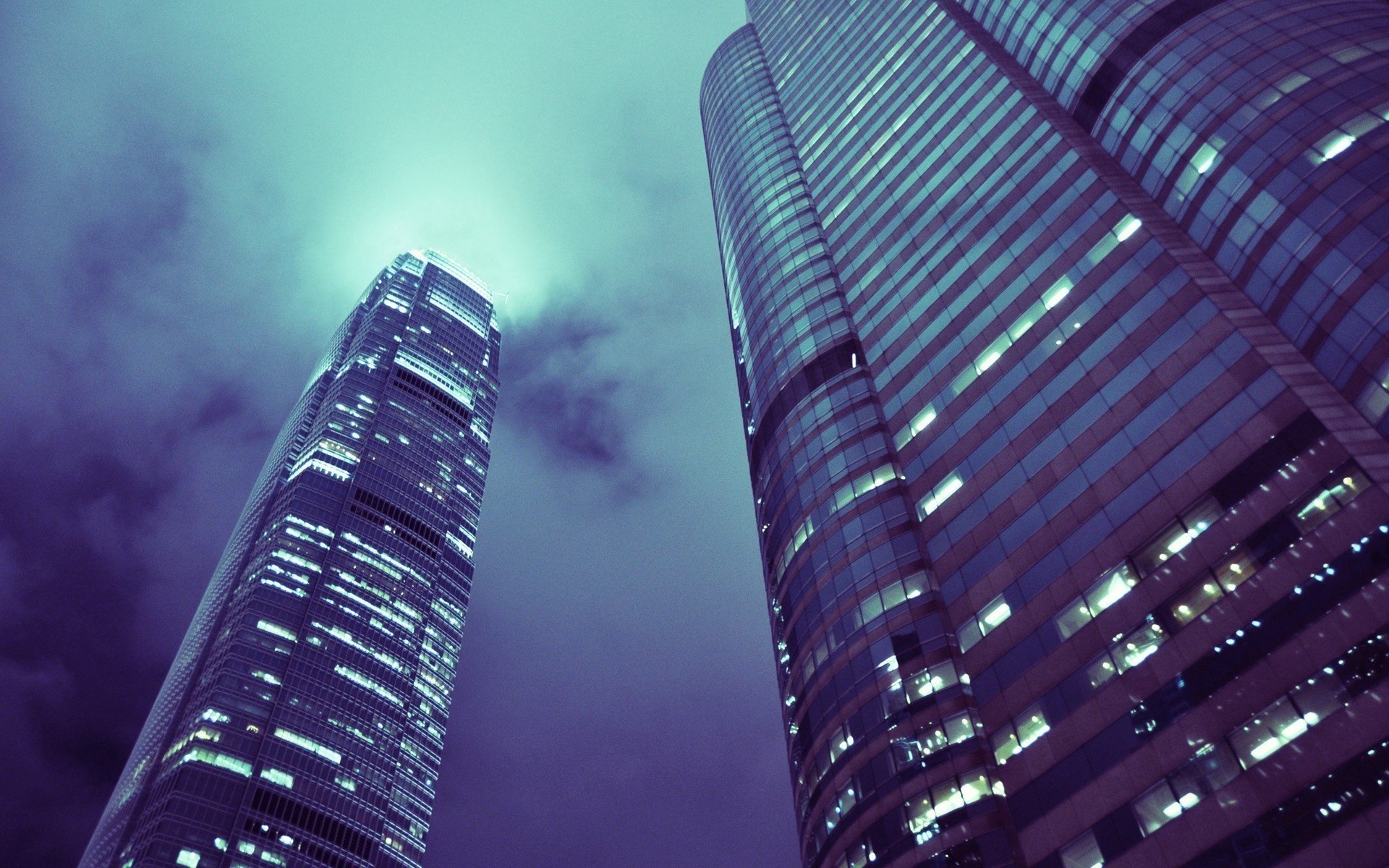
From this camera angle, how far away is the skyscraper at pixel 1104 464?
39562 millimetres

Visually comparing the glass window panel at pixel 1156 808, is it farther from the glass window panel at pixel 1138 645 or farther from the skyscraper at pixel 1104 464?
the glass window panel at pixel 1138 645

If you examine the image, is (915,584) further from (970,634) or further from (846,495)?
(846,495)

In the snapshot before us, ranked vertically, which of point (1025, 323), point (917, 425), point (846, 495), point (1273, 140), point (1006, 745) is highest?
point (1273, 140)

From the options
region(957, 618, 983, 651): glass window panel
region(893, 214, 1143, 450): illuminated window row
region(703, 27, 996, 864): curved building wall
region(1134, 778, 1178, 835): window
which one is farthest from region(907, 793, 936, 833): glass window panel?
region(893, 214, 1143, 450): illuminated window row

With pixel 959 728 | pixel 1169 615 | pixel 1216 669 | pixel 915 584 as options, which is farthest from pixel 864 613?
pixel 1216 669

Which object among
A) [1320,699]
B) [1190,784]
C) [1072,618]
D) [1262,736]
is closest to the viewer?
[1320,699]

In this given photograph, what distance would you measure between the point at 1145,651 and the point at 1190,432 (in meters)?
11.5

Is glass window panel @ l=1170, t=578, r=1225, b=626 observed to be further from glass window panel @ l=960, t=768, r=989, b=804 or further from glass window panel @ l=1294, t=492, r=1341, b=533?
glass window panel @ l=960, t=768, r=989, b=804

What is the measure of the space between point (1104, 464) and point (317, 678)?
130070 millimetres

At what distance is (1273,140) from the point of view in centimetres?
5612

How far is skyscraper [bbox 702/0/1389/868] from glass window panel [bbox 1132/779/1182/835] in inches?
4.2

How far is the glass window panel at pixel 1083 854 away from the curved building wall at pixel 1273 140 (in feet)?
69.6

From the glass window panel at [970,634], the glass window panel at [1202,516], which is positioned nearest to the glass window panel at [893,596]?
the glass window panel at [970,634]

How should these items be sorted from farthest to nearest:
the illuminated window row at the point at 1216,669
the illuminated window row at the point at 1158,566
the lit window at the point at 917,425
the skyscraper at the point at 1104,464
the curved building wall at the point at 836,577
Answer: the lit window at the point at 917,425 < the curved building wall at the point at 836,577 < the illuminated window row at the point at 1158,566 < the skyscraper at the point at 1104,464 < the illuminated window row at the point at 1216,669
